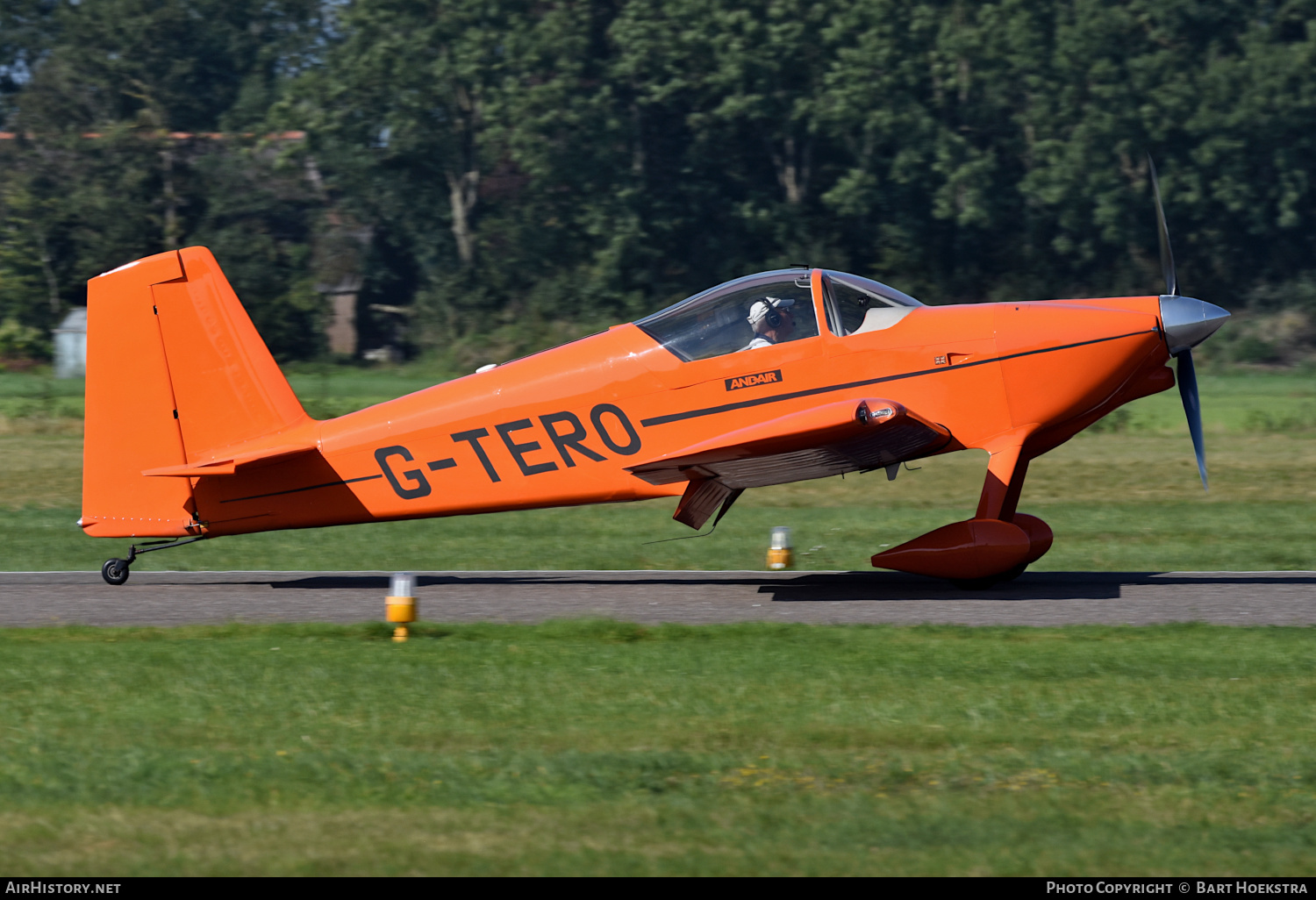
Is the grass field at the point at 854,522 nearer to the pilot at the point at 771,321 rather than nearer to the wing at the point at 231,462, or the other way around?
the wing at the point at 231,462

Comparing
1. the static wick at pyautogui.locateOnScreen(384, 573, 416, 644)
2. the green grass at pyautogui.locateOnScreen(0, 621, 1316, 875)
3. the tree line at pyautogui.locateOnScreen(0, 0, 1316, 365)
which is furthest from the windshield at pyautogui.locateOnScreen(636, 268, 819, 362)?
the tree line at pyautogui.locateOnScreen(0, 0, 1316, 365)

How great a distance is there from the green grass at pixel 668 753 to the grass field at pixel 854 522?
498cm

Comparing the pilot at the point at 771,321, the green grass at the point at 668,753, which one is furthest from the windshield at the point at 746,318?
the green grass at the point at 668,753

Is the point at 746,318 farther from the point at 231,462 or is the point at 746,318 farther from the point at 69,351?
the point at 69,351

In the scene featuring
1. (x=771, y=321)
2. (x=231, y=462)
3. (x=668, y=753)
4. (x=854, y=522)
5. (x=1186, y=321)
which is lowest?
(x=668, y=753)

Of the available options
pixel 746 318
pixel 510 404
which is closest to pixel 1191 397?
pixel 746 318

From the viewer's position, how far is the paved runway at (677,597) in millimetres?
10570

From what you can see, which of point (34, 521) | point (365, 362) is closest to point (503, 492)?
point (34, 521)

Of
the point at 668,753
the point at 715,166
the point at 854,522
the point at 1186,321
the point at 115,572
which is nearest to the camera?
the point at 668,753

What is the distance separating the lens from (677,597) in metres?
11.6

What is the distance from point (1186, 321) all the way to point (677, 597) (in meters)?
4.65

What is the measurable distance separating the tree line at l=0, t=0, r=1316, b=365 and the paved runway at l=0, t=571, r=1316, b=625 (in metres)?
32.1

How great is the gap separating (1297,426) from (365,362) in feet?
98.0

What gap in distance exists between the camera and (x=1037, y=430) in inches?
447
